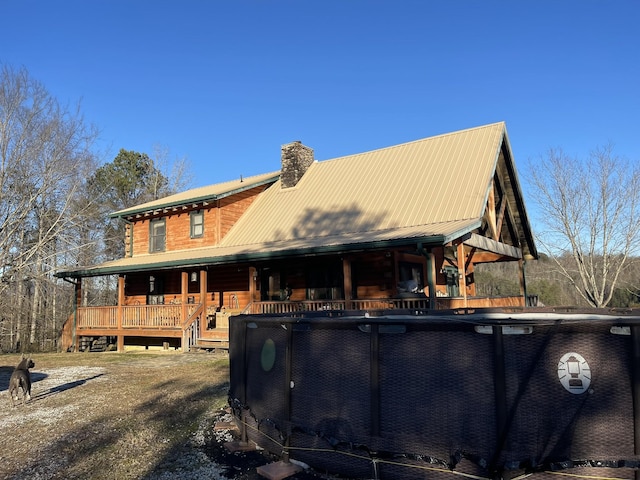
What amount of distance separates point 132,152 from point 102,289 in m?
12.8

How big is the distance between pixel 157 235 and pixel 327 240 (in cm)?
1131

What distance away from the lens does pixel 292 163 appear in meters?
23.3

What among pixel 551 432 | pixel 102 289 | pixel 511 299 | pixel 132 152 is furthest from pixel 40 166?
pixel 551 432

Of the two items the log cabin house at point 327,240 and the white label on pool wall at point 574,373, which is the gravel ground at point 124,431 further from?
the log cabin house at point 327,240

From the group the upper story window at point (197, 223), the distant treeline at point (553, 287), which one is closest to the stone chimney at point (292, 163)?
the upper story window at point (197, 223)

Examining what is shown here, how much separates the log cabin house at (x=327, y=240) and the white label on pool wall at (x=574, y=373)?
9.25 m

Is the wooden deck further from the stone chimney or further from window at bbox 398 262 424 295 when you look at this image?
the stone chimney

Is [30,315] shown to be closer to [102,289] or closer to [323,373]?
[102,289]

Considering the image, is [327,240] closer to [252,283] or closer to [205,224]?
[252,283]

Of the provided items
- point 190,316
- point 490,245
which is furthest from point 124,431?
point 490,245

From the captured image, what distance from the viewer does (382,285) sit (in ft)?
57.1

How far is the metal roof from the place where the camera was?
15531 millimetres

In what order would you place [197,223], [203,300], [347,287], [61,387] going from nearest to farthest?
[61,387] < [347,287] < [203,300] < [197,223]

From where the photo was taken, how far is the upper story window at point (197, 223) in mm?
22391
